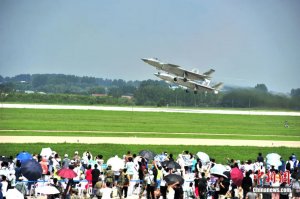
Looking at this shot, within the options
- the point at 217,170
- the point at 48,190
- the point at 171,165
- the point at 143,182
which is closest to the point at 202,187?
the point at 217,170

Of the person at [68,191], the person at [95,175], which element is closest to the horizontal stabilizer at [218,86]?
the person at [95,175]

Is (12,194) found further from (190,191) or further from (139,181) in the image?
(190,191)

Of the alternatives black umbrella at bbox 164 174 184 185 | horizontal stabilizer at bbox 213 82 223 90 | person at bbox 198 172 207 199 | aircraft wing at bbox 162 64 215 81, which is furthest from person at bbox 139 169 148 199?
aircraft wing at bbox 162 64 215 81

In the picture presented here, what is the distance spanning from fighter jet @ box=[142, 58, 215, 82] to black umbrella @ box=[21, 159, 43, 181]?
82664 mm

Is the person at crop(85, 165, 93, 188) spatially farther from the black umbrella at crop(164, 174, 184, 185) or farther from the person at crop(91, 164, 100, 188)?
the black umbrella at crop(164, 174, 184, 185)

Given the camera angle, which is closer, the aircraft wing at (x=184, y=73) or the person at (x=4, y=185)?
the person at (x=4, y=185)

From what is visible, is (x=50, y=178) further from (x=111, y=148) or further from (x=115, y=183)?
(x=111, y=148)

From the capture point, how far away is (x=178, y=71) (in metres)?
114

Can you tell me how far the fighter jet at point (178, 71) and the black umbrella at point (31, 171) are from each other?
82664 mm

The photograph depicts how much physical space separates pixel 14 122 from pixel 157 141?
23570 mm

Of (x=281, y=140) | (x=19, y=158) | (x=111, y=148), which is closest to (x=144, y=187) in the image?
(x=19, y=158)

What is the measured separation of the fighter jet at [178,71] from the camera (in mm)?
109244

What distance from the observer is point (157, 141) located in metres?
54.2

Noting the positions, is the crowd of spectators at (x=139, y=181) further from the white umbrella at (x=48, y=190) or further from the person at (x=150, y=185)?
the white umbrella at (x=48, y=190)
